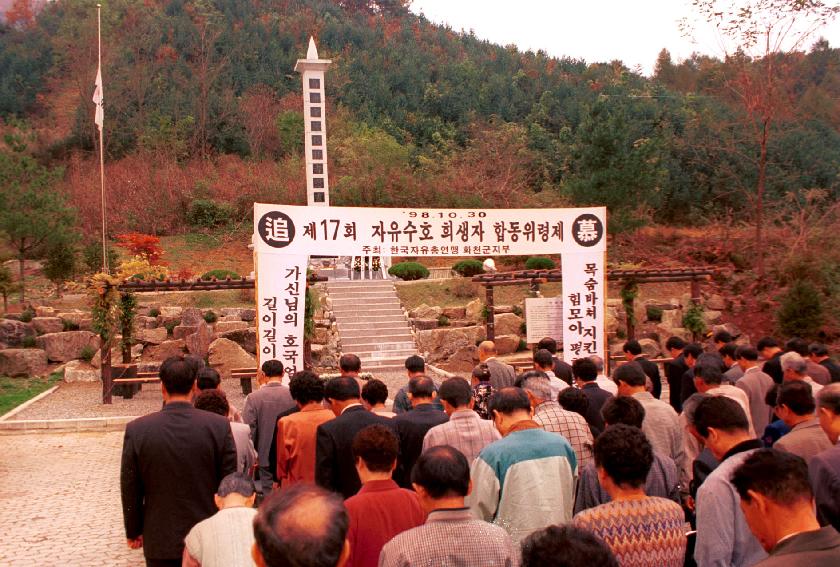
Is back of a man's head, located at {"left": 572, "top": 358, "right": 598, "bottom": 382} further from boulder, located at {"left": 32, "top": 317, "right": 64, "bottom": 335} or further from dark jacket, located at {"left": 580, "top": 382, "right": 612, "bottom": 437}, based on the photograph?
boulder, located at {"left": 32, "top": 317, "right": 64, "bottom": 335}

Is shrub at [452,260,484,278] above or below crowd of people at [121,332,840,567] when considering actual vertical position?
above

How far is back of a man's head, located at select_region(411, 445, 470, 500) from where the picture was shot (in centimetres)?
286

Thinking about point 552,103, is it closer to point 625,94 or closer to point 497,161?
point 625,94

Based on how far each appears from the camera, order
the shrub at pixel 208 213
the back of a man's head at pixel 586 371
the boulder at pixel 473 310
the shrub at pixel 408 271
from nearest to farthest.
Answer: the back of a man's head at pixel 586 371, the boulder at pixel 473 310, the shrub at pixel 408 271, the shrub at pixel 208 213

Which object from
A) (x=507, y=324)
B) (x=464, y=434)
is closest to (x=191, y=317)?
(x=507, y=324)

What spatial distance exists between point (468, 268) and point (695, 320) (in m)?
8.85

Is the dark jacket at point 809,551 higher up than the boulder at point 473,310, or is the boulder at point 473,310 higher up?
the boulder at point 473,310

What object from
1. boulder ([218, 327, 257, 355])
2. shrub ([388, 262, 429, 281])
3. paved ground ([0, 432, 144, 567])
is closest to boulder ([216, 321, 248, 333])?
boulder ([218, 327, 257, 355])

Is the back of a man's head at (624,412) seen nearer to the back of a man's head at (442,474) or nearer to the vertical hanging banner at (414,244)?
A: the back of a man's head at (442,474)

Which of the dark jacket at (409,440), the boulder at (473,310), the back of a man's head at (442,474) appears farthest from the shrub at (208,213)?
the back of a man's head at (442,474)

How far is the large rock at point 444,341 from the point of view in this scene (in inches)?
706

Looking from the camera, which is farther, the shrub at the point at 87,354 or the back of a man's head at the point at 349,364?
the shrub at the point at 87,354

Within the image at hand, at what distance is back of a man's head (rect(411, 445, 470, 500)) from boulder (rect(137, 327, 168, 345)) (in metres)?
15.5

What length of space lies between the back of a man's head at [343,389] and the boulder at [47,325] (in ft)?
48.4
